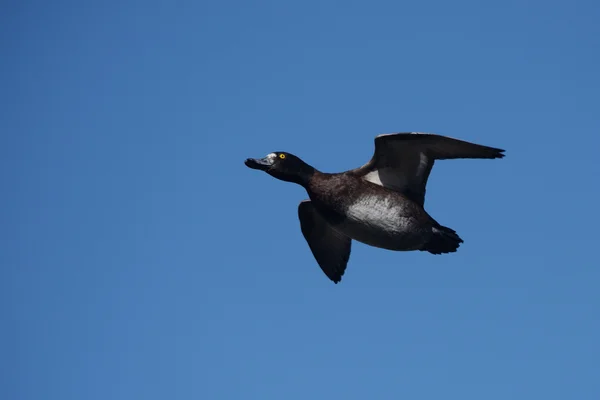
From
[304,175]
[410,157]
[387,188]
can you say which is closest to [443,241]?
[387,188]

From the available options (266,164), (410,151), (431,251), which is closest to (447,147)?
(410,151)

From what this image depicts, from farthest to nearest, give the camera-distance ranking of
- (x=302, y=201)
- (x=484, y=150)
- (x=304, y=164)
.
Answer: (x=302, y=201) < (x=304, y=164) < (x=484, y=150)

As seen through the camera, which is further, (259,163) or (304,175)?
(259,163)

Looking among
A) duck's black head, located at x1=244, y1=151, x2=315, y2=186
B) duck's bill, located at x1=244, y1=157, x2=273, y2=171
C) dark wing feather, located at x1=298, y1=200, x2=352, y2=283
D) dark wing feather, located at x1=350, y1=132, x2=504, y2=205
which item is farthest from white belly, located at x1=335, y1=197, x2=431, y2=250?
dark wing feather, located at x1=298, y1=200, x2=352, y2=283

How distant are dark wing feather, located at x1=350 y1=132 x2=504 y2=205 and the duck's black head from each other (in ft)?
2.56

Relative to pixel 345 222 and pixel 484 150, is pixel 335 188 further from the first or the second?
pixel 484 150

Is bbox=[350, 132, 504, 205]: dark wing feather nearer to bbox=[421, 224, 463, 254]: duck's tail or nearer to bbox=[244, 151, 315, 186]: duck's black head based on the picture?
bbox=[421, 224, 463, 254]: duck's tail

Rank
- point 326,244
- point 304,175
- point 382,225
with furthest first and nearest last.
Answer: point 326,244, point 304,175, point 382,225

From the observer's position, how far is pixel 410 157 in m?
14.0

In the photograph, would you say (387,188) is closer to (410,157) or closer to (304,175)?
(410,157)

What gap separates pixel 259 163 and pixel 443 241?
303 centimetres

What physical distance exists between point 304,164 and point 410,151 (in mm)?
1603

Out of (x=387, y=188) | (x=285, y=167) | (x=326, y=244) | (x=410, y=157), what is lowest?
(x=326, y=244)

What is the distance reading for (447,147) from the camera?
13688 mm
